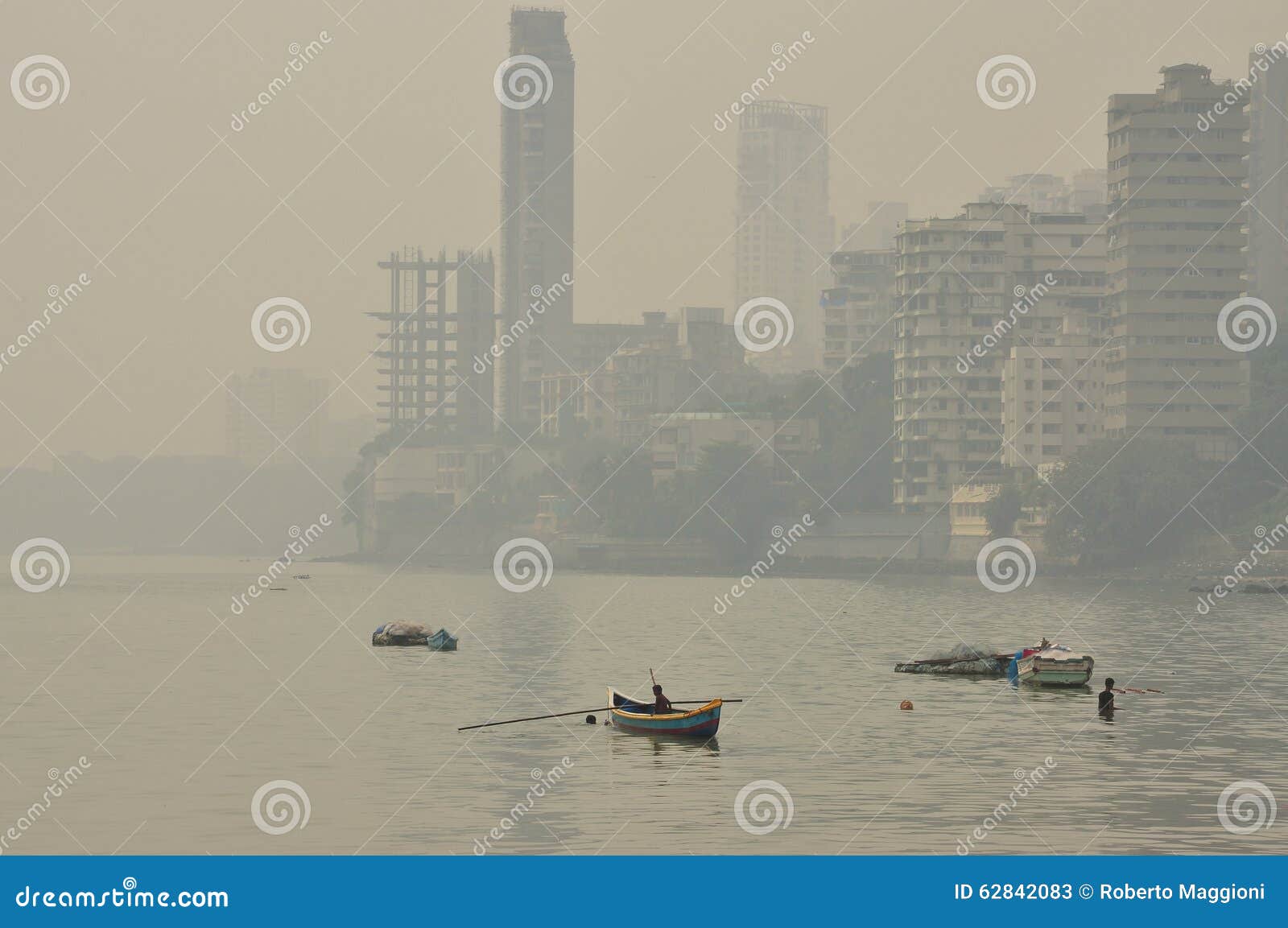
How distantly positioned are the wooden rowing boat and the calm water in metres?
0.46

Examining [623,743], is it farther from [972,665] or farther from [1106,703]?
[972,665]

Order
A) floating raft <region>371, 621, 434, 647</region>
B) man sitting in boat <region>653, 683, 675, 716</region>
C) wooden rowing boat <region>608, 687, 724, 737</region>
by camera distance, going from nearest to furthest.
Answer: wooden rowing boat <region>608, 687, 724, 737</region>
man sitting in boat <region>653, 683, 675, 716</region>
floating raft <region>371, 621, 434, 647</region>

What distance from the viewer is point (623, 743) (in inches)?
1775

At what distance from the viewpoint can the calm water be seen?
32094 millimetres

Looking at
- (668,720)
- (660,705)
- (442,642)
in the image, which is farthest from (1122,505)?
(668,720)

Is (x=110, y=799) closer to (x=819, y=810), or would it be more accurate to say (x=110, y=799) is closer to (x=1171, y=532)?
(x=819, y=810)

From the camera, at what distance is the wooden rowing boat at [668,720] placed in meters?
44.7

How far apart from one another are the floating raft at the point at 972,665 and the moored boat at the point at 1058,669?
13.8ft

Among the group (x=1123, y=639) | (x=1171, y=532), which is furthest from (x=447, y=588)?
(x=1123, y=639)

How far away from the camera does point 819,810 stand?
3431cm

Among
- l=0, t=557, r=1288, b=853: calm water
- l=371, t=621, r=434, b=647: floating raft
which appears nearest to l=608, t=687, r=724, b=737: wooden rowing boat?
l=0, t=557, r=1288, b=853: calm water

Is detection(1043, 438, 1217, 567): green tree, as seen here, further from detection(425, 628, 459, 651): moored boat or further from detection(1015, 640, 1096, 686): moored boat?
detection(1015, 640, 1096, 686): moored boat

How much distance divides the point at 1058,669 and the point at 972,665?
6504 millimetres

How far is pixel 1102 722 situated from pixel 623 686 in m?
19.7
